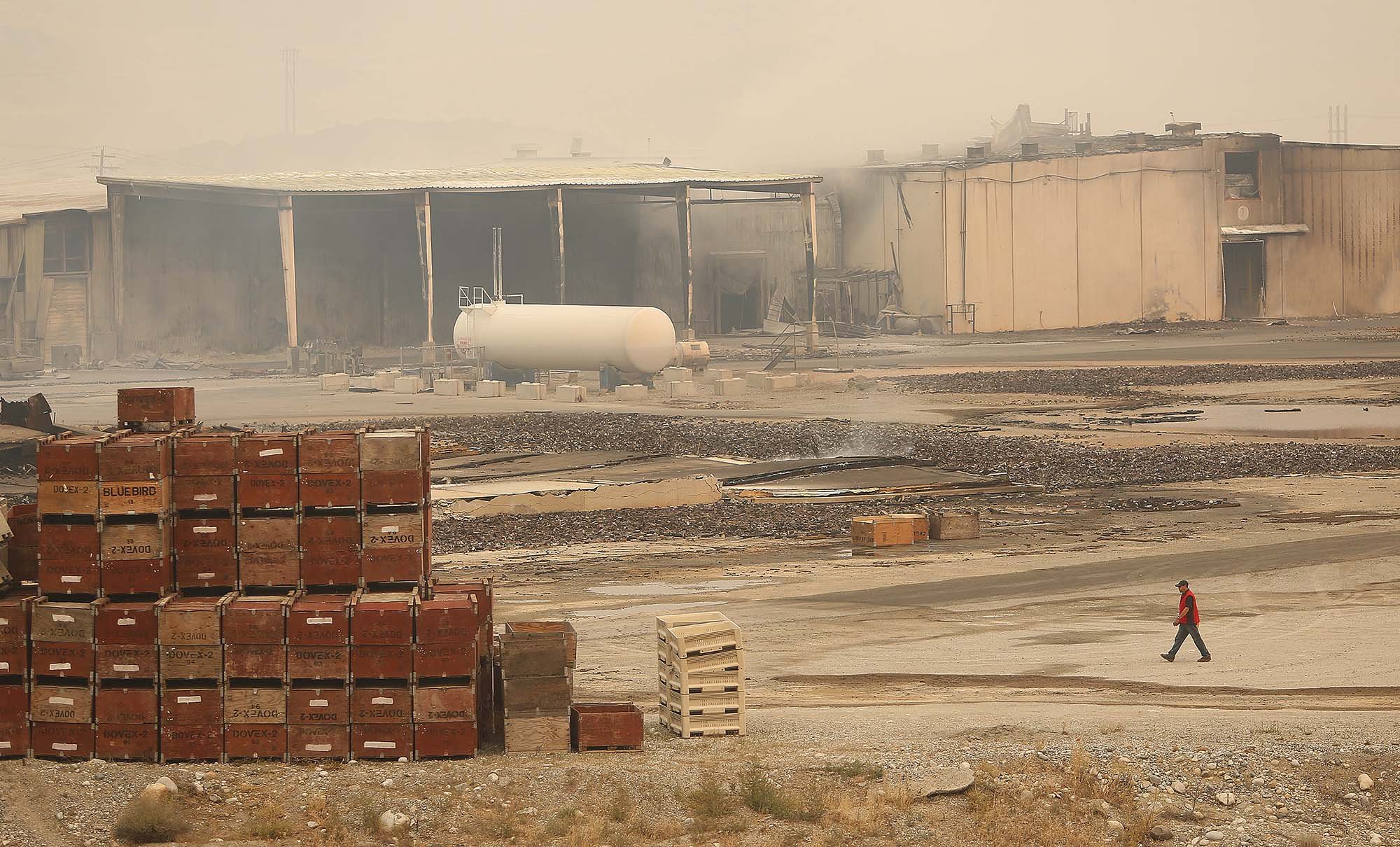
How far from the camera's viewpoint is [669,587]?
2069 cm

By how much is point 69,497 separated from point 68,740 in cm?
204

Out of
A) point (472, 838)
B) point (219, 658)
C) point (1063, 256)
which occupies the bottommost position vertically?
point (472, 838)

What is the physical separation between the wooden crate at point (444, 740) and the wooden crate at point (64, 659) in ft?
9.03

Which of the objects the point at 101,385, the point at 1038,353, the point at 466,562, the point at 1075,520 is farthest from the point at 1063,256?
the point at 466,562

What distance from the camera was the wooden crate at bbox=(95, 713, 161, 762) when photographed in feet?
42.9

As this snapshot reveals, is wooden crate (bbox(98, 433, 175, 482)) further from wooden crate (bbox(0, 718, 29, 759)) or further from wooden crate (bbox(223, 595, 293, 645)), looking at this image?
wooden crate (bbox(0, 718, 29, 759))

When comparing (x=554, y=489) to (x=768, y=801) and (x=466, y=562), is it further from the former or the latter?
(x=768, y=801)

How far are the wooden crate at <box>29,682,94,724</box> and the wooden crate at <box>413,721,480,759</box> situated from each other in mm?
2706

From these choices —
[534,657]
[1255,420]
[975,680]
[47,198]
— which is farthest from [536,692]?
[47,198]

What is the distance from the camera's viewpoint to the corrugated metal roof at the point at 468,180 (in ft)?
197

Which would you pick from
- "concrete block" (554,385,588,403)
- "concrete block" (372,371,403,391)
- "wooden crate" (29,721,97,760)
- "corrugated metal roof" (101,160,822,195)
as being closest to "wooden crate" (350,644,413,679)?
"wooden crate" (29,721,97,760)

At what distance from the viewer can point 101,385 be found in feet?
169

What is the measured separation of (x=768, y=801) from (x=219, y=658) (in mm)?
4728

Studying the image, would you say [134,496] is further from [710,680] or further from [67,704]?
[710,680]
